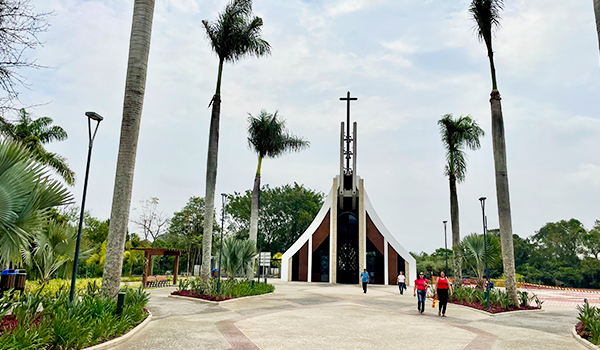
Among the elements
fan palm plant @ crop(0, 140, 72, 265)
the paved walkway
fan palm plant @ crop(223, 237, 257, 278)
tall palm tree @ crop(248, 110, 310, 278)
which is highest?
tall palm tree @ crop(248, 110, 310, 278)

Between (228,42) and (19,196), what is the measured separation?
12449 millimetres

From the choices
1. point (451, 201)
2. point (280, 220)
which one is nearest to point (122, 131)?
point (451, 201)

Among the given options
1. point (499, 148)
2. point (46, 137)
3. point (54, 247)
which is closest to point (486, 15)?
point (499, 148)

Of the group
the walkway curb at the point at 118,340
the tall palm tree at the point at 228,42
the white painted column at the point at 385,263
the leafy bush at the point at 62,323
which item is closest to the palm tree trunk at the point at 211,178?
the tall palm tree at the point at 228,42

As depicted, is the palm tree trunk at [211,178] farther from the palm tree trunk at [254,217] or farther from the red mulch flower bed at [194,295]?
the palm tree trunk at [254,217]

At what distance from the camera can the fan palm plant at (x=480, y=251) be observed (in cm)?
1767

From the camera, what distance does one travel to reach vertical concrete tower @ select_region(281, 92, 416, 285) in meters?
31.9

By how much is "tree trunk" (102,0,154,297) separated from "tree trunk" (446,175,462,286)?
1585 cm

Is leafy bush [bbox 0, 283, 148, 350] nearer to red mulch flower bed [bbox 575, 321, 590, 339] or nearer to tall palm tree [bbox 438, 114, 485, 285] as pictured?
red mulch flower bed [bbox 575, 321, 590, 339]

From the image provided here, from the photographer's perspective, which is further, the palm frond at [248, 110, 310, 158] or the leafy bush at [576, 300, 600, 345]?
the palm frond at [248, 110, 310, 158]

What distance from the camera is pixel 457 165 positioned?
21.3m

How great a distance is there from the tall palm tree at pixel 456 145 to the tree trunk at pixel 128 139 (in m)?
15.9

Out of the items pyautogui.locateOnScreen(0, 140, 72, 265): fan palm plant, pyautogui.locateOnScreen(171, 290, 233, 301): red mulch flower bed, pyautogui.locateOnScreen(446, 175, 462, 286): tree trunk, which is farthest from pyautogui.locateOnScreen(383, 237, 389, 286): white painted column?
pyautogui.locateOnScreen(0, 140, 72, 265): fan palm plant

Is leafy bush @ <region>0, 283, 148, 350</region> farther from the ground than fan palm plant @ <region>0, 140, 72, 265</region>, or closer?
closer
